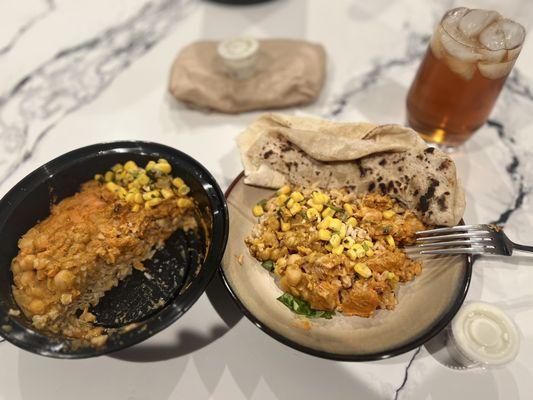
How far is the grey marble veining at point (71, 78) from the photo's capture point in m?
2.65

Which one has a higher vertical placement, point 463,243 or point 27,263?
point 27,263

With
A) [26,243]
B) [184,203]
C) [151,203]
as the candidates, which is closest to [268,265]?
[184,203]

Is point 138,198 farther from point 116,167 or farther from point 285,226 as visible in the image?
point 285,226

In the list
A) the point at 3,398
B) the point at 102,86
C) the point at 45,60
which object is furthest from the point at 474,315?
the point at 45,60

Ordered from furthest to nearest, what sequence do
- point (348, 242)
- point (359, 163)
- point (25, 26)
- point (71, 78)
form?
point (25, 26)
point (71, 78)
point (359, 163)
point (348, 242)

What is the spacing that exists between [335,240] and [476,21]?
3.84 feet

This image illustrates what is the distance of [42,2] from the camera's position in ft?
11.0

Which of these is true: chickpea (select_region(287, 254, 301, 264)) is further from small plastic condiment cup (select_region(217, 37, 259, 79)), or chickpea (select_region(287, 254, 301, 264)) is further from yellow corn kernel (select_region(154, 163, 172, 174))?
small plastic condiment cup (select_region(217, 37, 259, 79))

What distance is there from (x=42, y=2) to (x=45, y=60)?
2.28ft

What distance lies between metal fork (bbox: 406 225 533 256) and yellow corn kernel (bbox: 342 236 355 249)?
0.85 ft

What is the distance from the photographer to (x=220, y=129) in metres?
2.62

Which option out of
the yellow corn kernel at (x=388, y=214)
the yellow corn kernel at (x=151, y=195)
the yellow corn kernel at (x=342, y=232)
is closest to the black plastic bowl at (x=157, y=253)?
the yellow corn kernel at (x=151, y=195)

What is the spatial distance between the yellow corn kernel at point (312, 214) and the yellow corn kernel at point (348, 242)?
16 centimetres

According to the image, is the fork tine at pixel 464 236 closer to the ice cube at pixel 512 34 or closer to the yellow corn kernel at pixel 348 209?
the yellow corn kernel at pixel 348 209
